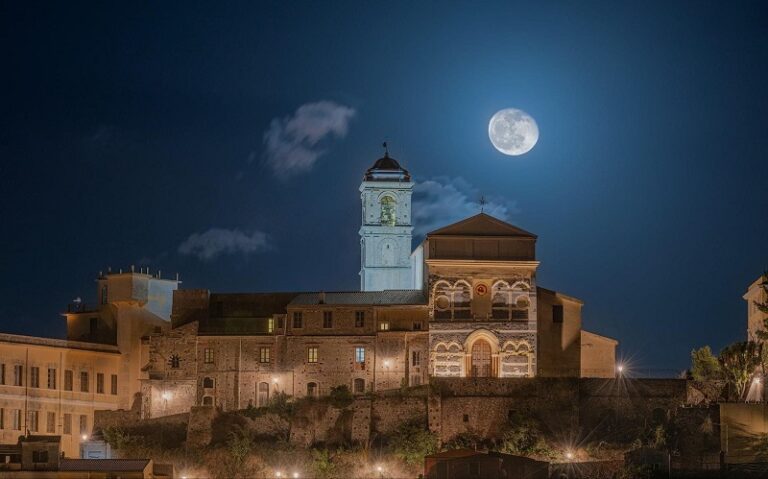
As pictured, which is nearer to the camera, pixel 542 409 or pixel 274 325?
pixel 542 409

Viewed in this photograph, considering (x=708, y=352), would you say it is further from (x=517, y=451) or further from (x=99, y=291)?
(x=99, y=291)

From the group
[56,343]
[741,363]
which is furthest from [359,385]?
[741,363]

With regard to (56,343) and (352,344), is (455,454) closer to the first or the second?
(352,344)

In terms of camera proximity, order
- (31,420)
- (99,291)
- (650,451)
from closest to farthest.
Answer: (650,451) → (31,420) → (99,291)

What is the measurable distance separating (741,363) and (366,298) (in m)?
19.3

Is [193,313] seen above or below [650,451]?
above

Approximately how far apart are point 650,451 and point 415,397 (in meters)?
11.6

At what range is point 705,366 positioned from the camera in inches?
3561

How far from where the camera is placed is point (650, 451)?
80.3m

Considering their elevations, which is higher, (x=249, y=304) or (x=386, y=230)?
(x=386, y=230)

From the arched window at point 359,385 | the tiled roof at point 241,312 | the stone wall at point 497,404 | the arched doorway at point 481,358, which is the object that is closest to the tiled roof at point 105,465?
the tiled roof at point 241,312

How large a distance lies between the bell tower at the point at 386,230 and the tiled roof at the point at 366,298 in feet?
32.5

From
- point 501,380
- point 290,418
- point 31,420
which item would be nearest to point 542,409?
point 501,380

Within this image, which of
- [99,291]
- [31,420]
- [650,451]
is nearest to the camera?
[650,451]
